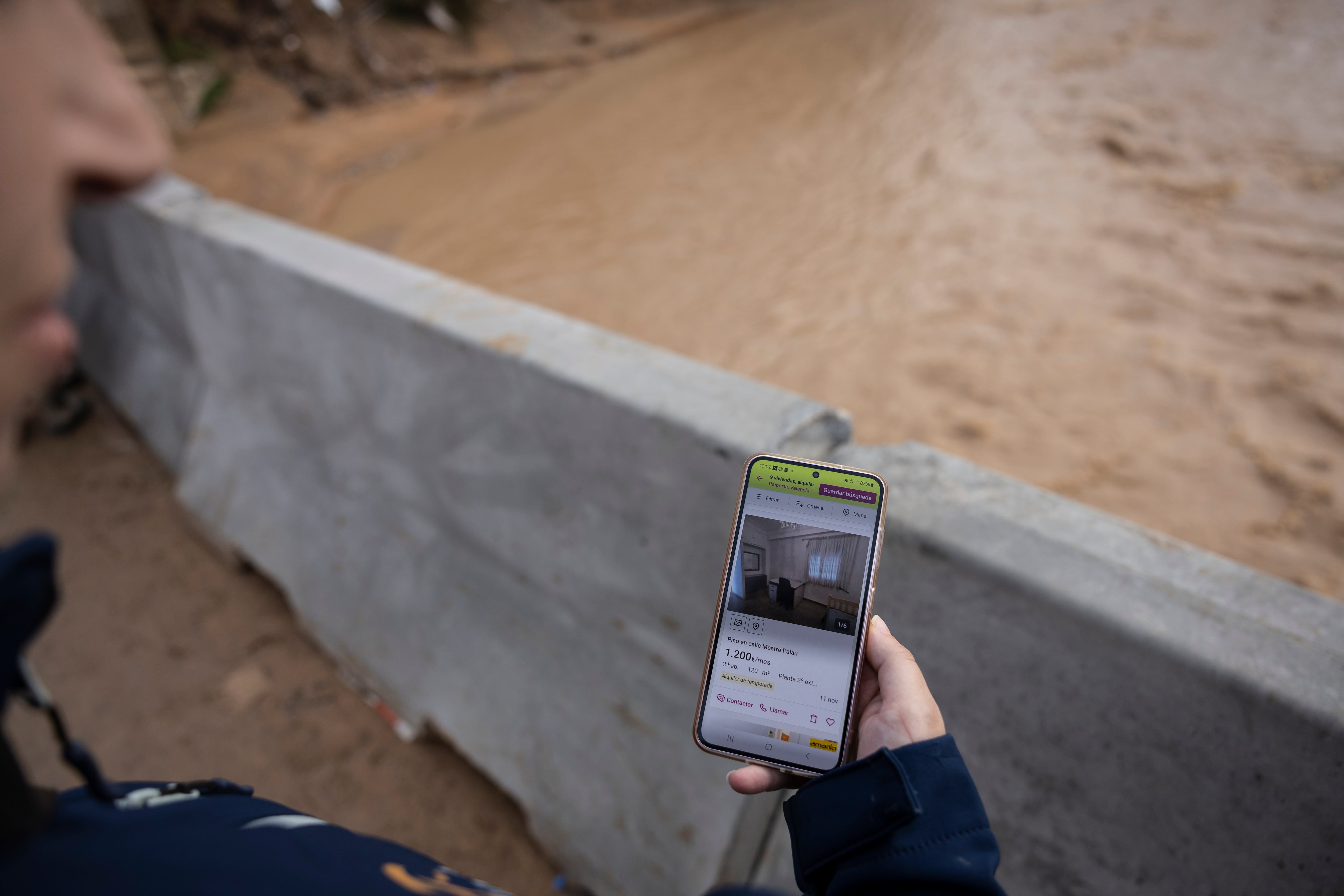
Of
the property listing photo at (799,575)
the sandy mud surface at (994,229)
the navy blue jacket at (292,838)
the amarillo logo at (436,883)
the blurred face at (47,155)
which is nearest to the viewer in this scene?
the blurred face at (47,155)

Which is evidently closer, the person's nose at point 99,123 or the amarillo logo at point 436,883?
the person's nose at point 99,123

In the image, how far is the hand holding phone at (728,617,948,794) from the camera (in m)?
1.13

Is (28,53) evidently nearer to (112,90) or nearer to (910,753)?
(112,90)

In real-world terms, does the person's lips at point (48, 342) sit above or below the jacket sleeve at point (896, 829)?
above

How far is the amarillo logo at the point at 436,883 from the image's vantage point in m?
0.88

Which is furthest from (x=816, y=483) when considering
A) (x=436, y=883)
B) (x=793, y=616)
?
(x=436, y=883)

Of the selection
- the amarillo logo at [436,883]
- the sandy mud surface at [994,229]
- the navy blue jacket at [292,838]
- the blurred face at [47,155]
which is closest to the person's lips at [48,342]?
the blurred face at [47,155]

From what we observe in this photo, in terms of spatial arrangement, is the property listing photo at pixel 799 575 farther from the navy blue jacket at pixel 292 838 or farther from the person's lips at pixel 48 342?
the person's lips at pixel 48 342

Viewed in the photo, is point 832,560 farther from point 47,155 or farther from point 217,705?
point 217,705

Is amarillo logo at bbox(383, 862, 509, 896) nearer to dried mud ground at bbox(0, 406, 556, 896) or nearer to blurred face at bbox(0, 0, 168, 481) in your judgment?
blurred face at bbox(0, 0, 168, 481)

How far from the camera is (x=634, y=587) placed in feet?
7.20

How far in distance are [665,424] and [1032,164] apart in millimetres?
5590

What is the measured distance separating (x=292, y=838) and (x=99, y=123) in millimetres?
830

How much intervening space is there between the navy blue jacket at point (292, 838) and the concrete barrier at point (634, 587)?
630mm
